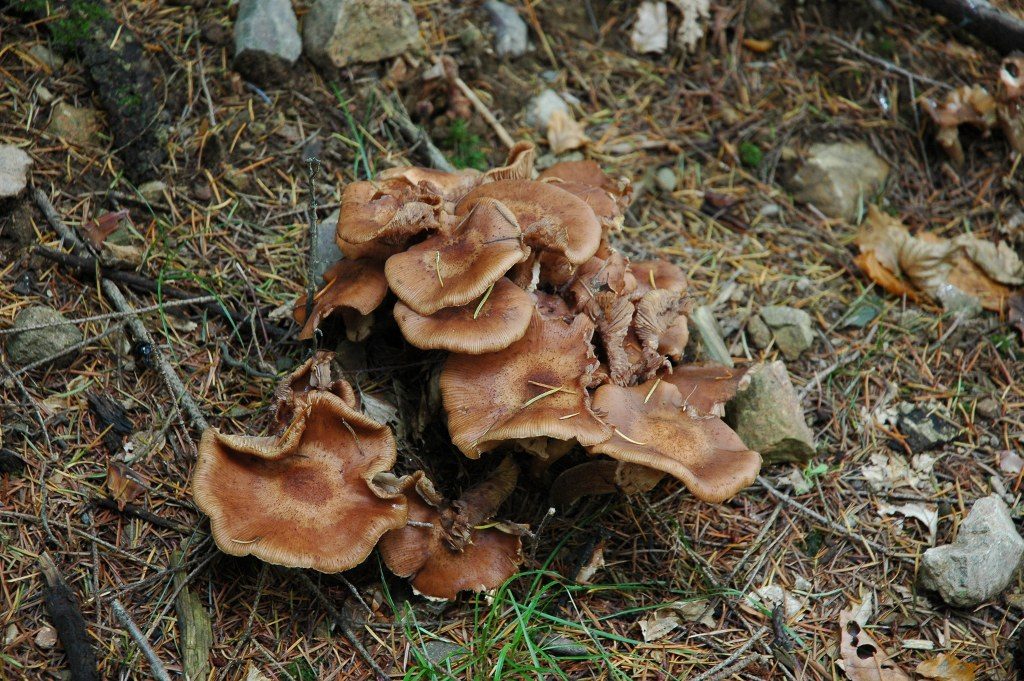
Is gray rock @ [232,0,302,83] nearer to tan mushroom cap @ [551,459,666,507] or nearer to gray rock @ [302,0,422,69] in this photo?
gray rock @ [302,0,422,69]

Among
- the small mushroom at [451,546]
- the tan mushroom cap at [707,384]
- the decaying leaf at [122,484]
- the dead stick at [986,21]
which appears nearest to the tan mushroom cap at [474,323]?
the small mushroom at [451,546]

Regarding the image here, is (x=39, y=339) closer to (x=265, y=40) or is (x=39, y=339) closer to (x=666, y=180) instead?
(x=265, y=40)

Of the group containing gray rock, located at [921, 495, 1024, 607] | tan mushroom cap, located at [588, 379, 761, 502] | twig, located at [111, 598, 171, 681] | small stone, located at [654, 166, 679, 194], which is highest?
tan mushroom cap, located at [588, 379, 761, 502]

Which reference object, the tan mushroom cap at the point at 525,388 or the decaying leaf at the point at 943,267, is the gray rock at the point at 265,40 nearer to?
the tan mushroom cap at the point at 525,388

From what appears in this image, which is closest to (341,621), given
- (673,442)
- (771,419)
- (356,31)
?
(673,442)

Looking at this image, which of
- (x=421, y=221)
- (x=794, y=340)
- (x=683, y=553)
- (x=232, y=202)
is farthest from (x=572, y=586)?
(x=232, y=202)

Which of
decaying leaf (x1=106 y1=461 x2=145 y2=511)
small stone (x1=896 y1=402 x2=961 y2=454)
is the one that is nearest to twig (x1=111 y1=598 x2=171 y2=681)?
decaying leaf (x1=106 y1=461 x2=145 y2=511)

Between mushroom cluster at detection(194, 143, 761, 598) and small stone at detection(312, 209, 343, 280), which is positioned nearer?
mushroom cluster at detection(194, 143, 761, 598)
